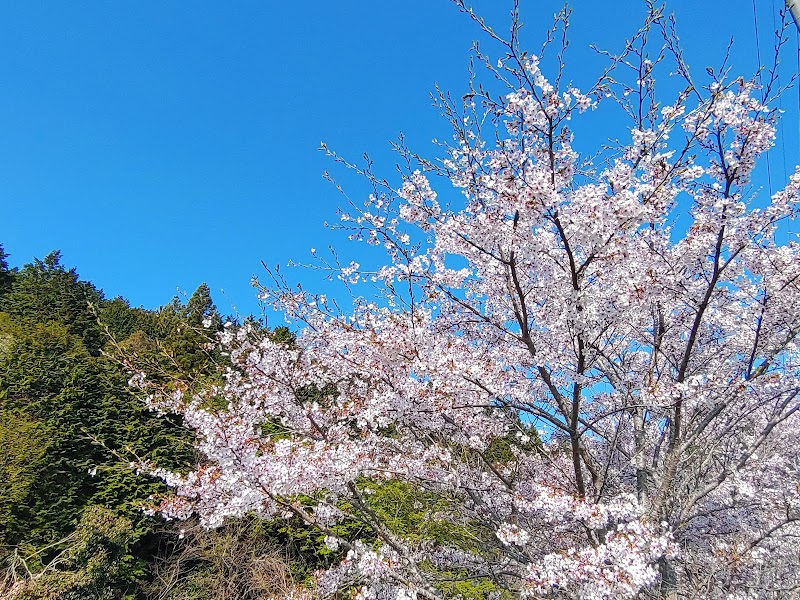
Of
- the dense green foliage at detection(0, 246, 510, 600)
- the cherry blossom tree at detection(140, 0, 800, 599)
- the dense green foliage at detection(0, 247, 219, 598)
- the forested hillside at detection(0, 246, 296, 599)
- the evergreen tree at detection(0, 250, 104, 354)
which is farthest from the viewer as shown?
the evergreen tree at detection(0, 250, 104, 354)

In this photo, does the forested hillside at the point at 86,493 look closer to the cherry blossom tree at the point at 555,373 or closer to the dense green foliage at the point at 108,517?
the dense green foliage at the point at 108,517

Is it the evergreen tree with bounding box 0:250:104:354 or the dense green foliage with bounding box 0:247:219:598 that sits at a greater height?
the evergreen tree with bounding box 0:250:104:354

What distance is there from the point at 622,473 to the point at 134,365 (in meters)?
5.70

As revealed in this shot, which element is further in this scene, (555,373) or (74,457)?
(74,457)

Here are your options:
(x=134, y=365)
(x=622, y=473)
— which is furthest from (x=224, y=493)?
(x=622, y=473)

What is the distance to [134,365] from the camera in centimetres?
518

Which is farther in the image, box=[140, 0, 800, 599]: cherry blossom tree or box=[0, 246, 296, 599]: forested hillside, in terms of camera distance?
box=[0, 246, 296, 599]: forested hillside

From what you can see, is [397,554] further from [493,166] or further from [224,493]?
[493,166]

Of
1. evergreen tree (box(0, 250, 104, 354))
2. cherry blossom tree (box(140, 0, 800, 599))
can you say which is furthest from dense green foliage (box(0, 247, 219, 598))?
evergreen tree (box(0, 250, 104, 354))

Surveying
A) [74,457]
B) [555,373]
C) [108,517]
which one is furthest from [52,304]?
[555,373]

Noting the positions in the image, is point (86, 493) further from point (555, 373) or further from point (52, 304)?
point (52, 304)

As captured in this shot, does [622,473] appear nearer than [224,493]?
No

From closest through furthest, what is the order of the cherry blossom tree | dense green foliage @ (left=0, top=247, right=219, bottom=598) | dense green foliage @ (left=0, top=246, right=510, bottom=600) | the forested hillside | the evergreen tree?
1. the cherry blossom tree
2. dense green foliage @ (left=0, top=246, right=510, bottom=600)
3. the forested hillside
4. dense green foliage @ (left=0, top=247, right=219, bottom=598)
5. the evergreen tree

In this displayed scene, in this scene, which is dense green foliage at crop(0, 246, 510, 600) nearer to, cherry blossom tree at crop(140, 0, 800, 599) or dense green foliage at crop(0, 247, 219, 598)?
dense green foliage at crop(0, 247, 219, 598)
